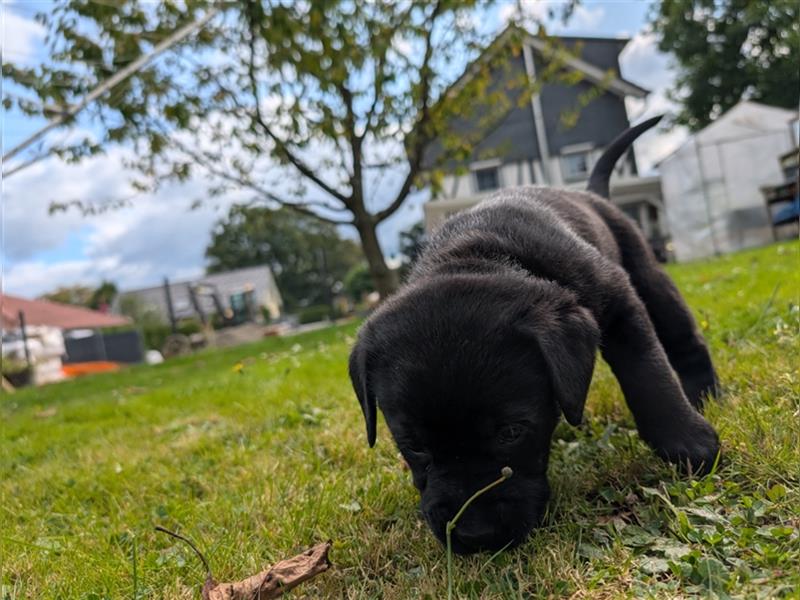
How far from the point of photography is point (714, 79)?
11367 millimetres

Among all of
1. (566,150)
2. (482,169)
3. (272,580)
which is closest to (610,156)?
(272,580)

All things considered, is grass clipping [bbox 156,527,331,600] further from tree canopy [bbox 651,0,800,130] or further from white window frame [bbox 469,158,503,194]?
white window frame [bbox 469,158,503,194]

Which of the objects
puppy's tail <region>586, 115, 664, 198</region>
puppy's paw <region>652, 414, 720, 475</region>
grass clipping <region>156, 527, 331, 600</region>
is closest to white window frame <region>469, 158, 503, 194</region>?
puppy's tail <region>586, 115, 664, 198</region>

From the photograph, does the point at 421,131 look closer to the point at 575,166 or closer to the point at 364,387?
the point at 364,387

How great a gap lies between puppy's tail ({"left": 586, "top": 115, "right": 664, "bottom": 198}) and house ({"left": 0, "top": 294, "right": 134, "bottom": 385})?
18.3 metres

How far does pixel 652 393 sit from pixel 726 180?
12527mm

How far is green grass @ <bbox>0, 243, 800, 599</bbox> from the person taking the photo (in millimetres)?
1649

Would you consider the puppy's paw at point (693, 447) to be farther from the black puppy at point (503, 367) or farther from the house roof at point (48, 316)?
the house roof at point (48, 316)

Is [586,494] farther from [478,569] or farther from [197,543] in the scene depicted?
[197,543]

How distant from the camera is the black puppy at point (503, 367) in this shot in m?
1.79

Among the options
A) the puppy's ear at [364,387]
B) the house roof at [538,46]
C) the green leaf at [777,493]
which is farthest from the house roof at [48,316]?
the green leaf at [777,493]

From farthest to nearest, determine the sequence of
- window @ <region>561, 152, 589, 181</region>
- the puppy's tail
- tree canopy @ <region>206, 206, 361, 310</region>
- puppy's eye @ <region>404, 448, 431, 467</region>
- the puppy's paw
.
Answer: tree canopy @ <region>206, 206, 361, 310</region>, window @ <region>561, 152, 589, 181</region>, the puppy's tail, the puppy's paw, puppy's eye @ <region>404, 448, 431, 467</region>

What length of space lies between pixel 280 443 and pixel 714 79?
36.5 ft

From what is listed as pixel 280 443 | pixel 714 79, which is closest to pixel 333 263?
pixel 714 79
